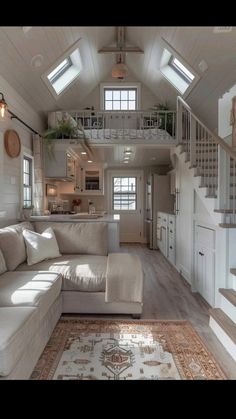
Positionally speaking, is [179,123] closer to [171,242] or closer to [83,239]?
[171,242]

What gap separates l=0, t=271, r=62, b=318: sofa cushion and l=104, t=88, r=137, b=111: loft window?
6359 mm

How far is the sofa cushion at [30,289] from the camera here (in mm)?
2084

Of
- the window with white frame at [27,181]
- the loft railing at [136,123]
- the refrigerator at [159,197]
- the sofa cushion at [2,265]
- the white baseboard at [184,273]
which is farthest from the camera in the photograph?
the refrigerator at [159,197]

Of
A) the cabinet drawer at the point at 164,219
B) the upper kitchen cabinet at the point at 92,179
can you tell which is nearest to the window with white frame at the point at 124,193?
the upper kitchen cabinet at the point at 92,179

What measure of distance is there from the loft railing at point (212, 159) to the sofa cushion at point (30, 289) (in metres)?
1.84

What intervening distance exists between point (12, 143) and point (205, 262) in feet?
9.73

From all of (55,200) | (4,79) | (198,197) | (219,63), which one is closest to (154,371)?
(198,197)

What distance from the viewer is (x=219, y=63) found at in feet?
14.3

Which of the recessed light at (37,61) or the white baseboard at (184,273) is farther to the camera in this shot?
the white baseboard at (184,273)

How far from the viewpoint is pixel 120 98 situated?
316 inches

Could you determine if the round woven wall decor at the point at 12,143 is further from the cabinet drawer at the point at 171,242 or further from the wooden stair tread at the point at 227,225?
the cabinet drawer at the point at 171,242

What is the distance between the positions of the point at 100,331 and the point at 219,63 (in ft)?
13.7

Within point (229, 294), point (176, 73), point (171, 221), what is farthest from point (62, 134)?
point (229, 294)
